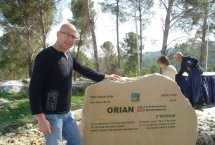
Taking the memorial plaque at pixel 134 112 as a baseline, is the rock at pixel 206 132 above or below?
below

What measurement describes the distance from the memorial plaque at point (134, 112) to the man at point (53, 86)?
38.1 inches

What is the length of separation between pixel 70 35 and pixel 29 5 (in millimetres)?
24212

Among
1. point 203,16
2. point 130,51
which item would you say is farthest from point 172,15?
point 130,51

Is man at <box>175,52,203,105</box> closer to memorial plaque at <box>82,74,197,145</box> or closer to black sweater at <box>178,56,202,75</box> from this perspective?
black sweater at <box>178,56,202,75</box>

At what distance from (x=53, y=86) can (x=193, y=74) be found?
759cm

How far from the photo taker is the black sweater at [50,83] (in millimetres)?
4301

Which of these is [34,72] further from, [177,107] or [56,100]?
[177,107]

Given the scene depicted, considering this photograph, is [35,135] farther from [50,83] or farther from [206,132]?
[50,83]

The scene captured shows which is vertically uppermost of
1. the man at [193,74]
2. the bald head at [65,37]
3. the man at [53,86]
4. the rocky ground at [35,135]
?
the bald head at [65,37]

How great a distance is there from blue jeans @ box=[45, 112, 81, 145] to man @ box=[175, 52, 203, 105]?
6.63 metres

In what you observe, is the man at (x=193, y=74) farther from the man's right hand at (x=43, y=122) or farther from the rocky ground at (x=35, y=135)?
the man's right hand at (x=43, y=122)

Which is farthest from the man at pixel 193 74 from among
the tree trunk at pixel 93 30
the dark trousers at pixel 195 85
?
the tree trunk at pixel 93 30

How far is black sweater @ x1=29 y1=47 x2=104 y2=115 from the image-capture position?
169 inches

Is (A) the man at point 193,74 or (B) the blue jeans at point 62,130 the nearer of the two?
(B) the blue jeans at point 62,130
